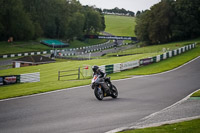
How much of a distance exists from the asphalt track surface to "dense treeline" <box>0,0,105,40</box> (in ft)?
237

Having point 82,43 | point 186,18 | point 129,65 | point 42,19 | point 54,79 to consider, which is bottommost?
point 54,79

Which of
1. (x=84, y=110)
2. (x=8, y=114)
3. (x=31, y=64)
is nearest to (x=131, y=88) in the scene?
(x=84, y=110)

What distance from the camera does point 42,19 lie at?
4377 inches

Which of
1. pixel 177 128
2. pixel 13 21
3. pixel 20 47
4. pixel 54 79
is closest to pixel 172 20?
pixel 20 47

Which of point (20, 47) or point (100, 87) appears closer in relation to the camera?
point (100, 87)

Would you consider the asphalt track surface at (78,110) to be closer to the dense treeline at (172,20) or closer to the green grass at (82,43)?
the dense treeline at (172,20)

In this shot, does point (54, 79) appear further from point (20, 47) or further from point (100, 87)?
point (20, 47)

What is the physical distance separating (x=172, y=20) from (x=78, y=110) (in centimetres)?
8245

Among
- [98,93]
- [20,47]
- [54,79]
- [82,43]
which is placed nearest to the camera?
[98,93]

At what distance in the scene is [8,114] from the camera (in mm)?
12797

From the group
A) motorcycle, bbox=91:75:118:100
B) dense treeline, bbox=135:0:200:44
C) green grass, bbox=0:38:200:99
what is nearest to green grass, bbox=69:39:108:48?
dense treeline, bbox=135:0:200:44

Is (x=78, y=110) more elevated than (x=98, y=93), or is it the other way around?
(x=98, y=93)

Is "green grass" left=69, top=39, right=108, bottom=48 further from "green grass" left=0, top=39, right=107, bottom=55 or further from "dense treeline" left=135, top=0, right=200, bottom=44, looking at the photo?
"dense treeline" left=135, top=0, right=200, bottom=44

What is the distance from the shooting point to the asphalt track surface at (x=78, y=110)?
1072cm
